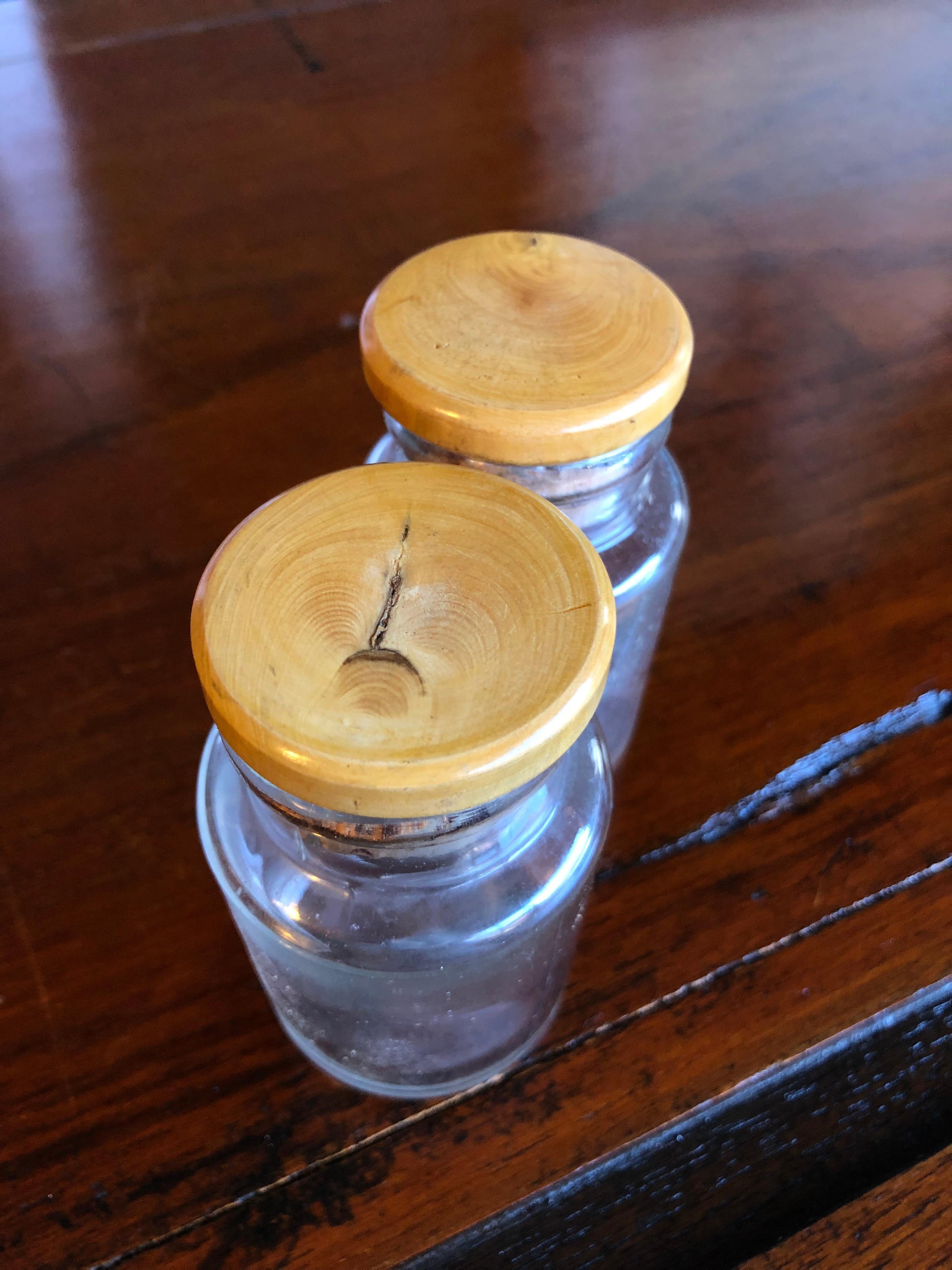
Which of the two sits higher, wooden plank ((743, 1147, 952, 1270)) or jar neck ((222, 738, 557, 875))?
jar neck ((222, 738, 557, 875))

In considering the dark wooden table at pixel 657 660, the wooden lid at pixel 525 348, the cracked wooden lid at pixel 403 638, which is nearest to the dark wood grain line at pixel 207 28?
the dark wooden table at pixel 657 660

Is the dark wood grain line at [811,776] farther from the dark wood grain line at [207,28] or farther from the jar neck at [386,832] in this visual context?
the dark wood grain line at [207,28]

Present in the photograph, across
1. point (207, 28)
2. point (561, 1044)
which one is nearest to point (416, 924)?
point (561, 1044)

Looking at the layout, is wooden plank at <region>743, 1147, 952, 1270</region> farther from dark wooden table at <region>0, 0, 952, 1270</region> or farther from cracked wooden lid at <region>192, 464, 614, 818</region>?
cracked wooden lid at <region>192, 464, 614, 818</region>

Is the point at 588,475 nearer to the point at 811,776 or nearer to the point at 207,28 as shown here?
the point at 811,776

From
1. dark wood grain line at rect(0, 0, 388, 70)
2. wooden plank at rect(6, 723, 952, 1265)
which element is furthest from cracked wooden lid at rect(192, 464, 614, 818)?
dark wood grain line at rect(0, 0, 388, 70)
